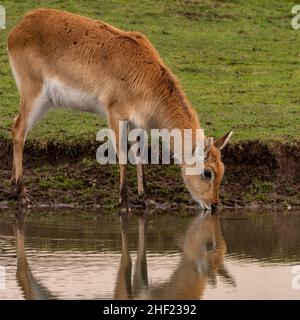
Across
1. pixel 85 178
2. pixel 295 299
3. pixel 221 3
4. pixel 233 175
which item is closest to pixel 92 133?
pixel 85 178

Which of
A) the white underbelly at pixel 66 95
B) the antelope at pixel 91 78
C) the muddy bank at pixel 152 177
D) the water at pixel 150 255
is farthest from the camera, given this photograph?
the white underbelly at pixel 66 95

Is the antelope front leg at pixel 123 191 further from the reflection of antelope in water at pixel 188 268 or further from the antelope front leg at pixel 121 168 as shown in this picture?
the reflection of antelope in water at pixel 188 268

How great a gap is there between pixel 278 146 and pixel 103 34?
238 centimetres

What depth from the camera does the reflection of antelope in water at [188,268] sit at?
9.02 meters

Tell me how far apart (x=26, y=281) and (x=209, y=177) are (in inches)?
123

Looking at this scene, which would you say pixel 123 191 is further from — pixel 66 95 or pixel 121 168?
pixel 66 95

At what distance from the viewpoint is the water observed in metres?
9.02

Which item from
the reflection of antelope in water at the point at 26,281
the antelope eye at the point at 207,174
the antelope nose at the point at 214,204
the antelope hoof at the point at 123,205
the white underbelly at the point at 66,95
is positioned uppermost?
the white underbelly at the point at 66,95

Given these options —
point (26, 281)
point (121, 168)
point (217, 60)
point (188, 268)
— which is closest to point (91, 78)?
point (121, 168)

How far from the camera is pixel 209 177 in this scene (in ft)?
39.0

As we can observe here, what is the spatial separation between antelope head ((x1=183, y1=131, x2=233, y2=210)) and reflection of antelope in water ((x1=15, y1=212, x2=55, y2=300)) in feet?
6.41

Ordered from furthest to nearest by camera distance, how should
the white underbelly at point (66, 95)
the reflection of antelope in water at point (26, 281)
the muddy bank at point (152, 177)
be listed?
the white underbelly at point (66, 95), the muddy bank at point (152, 177), the reflection of antelope in water at point (26, 281)

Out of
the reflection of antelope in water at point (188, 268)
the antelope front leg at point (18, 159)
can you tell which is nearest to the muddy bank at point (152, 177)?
the antelope front leg at point (18, 159)
